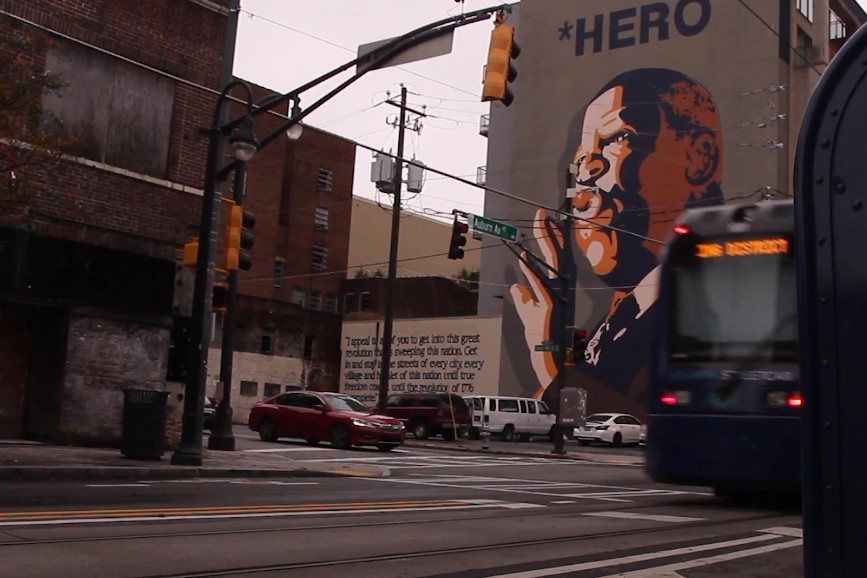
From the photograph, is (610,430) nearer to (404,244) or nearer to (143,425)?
(143,425)

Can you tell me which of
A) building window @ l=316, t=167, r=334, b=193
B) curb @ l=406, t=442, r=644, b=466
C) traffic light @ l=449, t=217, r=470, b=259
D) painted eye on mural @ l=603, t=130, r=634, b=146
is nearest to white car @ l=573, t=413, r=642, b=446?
curb @ l=406, t=442, r=644, b=466

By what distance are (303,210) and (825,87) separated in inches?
2352

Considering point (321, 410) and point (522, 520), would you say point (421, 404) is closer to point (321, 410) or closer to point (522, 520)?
point (321, 410)

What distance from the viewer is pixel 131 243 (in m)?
19.6

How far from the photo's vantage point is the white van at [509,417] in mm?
39000

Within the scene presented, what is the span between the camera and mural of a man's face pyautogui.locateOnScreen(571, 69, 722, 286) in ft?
144

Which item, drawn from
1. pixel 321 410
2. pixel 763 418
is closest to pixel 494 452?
pixel 321 410

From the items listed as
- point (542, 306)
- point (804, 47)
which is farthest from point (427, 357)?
point (804, 47)

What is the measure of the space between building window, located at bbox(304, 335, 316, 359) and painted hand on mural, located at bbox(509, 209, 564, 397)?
1072 centimetres

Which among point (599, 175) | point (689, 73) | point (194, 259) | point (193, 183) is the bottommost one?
point (194, 259)

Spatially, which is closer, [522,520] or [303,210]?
[522,520]

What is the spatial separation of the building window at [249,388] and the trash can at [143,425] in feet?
100

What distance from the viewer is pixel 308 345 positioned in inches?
2024

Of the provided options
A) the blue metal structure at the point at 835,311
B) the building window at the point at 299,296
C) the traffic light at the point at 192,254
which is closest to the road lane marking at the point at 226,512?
the traffic light at the point at 192,254
